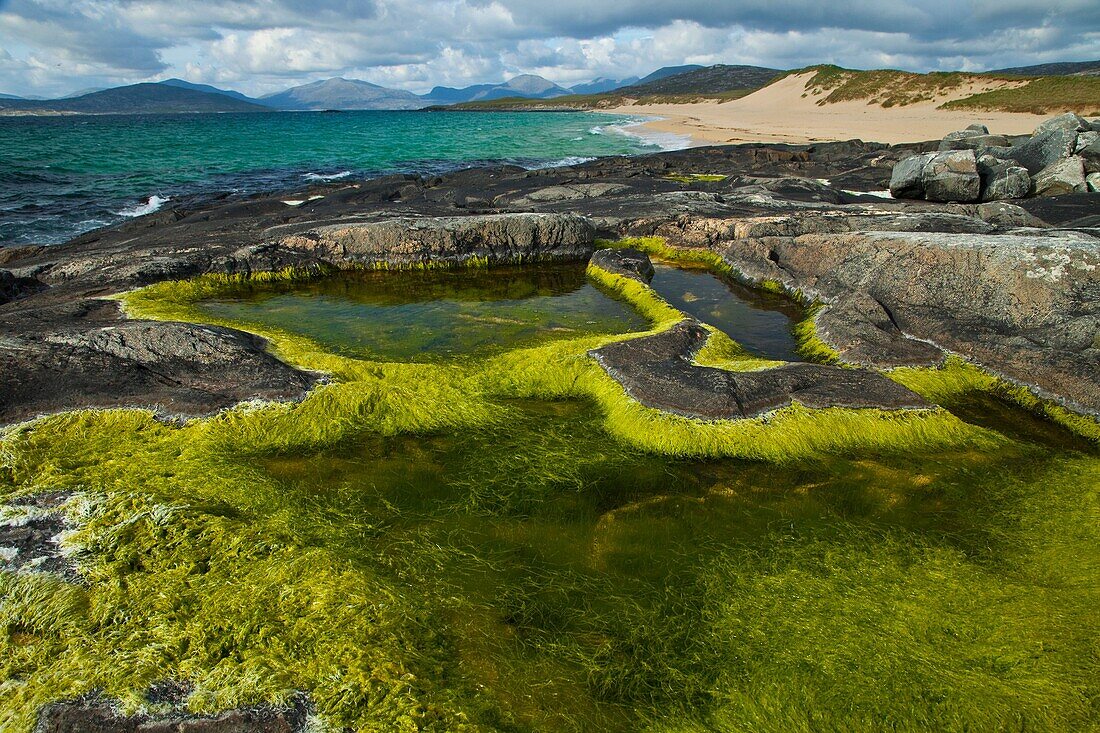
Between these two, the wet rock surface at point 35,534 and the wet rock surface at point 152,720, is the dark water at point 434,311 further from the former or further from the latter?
the wet rock surface at point 152,720

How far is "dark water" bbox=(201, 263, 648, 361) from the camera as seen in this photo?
8922 mm

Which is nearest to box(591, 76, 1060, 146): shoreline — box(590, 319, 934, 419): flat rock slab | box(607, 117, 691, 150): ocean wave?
box(607, 117, 691, 150): ocean wave

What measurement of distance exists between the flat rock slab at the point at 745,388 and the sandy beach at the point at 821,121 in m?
43.4

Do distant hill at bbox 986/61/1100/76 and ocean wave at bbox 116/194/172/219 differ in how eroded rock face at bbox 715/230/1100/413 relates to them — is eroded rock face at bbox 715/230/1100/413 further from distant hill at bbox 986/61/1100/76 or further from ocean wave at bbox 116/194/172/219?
distant hill at bbox 986/61/1100/76

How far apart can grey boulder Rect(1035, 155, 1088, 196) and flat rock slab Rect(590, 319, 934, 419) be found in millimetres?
17715

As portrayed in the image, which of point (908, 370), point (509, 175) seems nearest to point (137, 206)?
point (509, 175)

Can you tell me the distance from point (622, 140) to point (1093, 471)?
2193 inches

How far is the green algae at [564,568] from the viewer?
3.35 meters

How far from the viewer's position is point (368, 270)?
12.7 meters

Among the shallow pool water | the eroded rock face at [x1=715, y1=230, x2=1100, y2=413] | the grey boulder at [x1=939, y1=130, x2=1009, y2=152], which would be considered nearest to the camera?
the shallow pool water

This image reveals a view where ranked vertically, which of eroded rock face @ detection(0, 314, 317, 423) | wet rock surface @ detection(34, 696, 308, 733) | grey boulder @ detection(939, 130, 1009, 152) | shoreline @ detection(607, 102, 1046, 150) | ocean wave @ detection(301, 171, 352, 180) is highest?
shoreline @ detection(607, 102, 1046, 150)

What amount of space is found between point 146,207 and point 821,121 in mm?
58891

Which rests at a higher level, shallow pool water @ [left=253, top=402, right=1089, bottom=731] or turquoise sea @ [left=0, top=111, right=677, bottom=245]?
turquoise sea @ [left=0, top=111, right=677, bottom=245]

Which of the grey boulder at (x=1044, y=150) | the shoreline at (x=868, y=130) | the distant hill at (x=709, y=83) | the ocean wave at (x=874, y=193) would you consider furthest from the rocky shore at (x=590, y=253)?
the distant hill at (x=709, y=83)
